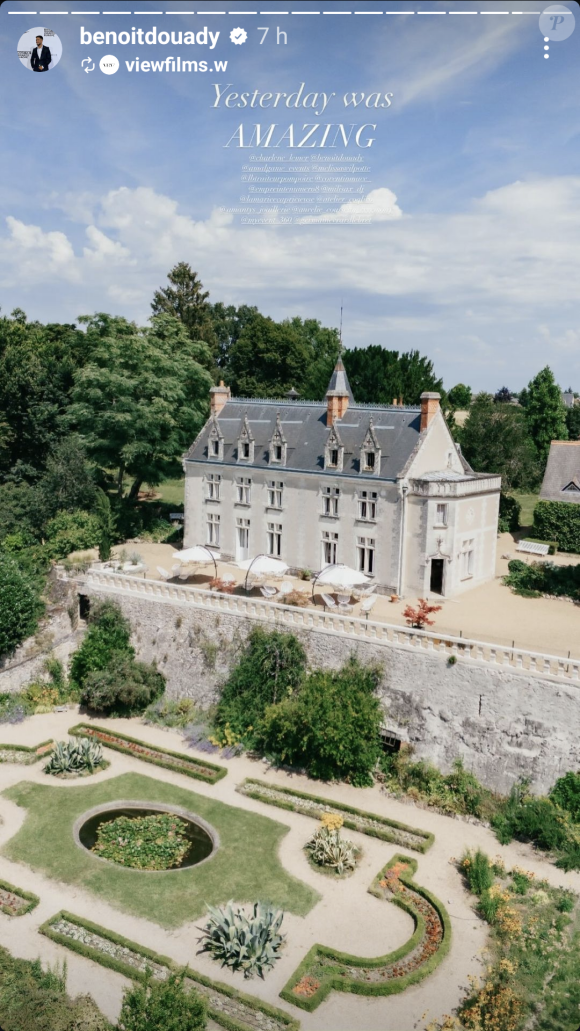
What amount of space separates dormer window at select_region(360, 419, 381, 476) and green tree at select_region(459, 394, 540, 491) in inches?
747

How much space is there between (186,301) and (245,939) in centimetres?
6403

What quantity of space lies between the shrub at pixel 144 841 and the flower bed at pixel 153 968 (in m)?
2.79

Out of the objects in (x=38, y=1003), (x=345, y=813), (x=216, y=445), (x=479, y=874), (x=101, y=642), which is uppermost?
(x=216, y=445)

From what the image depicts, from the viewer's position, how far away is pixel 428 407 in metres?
32.2

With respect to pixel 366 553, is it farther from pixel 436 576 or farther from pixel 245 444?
pixel 245 444

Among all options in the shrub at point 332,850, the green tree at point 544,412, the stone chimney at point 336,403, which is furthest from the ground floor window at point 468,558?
the green tree at point 544,412

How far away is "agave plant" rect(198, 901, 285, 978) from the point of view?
1664cm

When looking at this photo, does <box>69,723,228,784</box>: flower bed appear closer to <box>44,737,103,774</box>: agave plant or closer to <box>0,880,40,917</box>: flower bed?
<box>44,737,103,774</box>: agave plant

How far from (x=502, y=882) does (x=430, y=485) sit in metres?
16.1

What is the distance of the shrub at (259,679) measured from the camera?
26.4 metres

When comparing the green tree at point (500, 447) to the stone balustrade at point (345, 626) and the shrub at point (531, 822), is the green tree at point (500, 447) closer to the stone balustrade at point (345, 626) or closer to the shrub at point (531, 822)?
the stone balustrade at point (345, 626)

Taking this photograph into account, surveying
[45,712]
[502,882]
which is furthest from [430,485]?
[45,712]

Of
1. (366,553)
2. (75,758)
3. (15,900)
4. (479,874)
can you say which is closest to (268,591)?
(366,553)

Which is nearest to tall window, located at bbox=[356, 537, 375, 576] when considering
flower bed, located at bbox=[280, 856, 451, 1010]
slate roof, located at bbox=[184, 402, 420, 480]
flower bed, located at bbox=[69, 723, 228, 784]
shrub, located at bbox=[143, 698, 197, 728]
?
slate roof, located at bbox=[184, 402, 420, 480]
